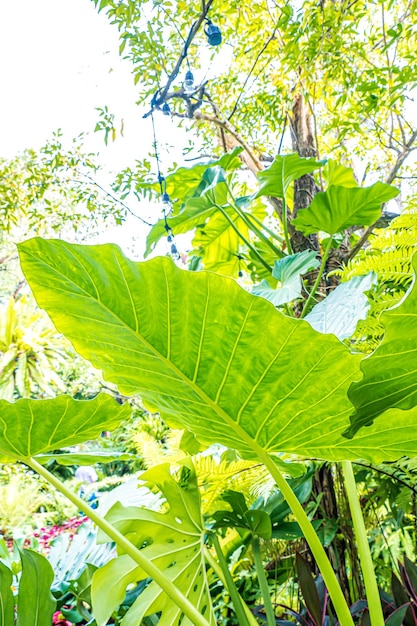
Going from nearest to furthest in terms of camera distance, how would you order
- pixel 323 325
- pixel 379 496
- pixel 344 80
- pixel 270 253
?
pixel 323 325, pixel 379 496, pixel 270 253, pixel 344 80

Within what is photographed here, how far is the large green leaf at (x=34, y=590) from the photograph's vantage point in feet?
1.89

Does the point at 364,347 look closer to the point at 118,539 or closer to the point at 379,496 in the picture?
the point at 379,496

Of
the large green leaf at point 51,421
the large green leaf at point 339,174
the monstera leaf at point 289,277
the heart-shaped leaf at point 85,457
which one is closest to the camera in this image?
the large green leaf at point 51,421

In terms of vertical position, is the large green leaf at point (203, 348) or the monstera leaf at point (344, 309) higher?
the monstera leaf at point (344, 309)

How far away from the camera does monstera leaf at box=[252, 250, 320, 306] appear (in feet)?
2.43

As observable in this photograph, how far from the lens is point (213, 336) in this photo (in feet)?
1.19

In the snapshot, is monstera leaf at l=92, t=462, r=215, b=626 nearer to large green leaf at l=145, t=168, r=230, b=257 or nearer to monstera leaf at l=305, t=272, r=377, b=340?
monstera leaf at l=305, t=272, r=377, b=340

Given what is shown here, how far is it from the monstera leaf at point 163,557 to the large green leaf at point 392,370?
1.11 ft

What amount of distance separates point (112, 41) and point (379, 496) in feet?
8.02

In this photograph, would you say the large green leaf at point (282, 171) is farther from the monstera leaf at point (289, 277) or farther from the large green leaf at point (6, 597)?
→ the large green leaf at point (6, 597)

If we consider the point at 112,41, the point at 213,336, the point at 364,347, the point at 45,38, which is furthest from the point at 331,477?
the point at 45,38

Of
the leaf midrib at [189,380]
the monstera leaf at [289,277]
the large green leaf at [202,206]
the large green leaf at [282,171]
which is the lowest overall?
the leaf midrib at [189,380]

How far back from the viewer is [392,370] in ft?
1.15

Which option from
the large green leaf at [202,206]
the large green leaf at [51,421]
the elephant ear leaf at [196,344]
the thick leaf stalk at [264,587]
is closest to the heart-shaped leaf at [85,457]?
the large green leaf at [51,421]
